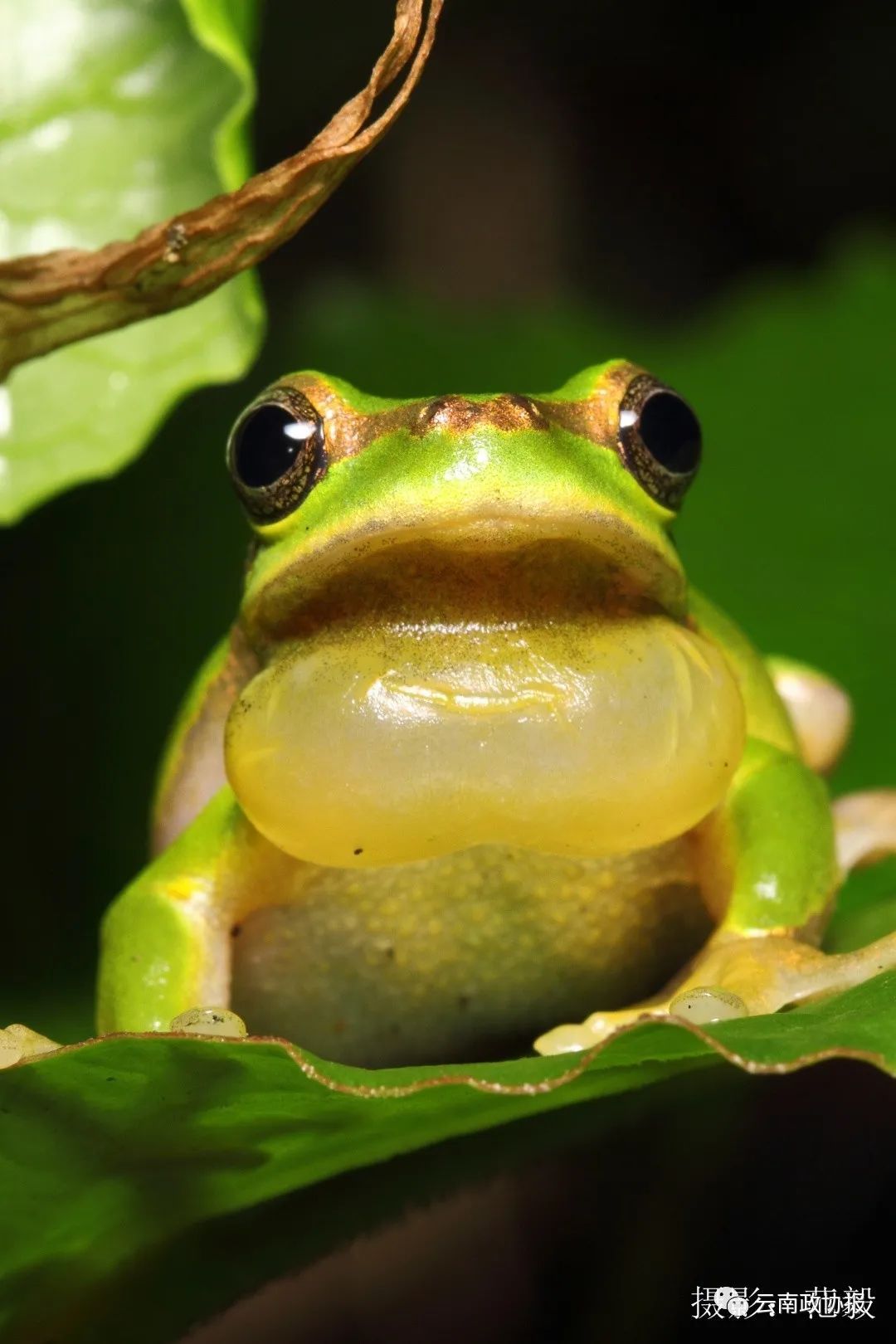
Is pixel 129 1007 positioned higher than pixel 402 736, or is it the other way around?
pixel 402 736

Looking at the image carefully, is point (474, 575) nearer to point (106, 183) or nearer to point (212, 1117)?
point (212, 1117)

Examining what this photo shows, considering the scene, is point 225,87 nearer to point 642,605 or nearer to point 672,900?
point 642,605

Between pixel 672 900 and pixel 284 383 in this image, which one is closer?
pixel 284 383

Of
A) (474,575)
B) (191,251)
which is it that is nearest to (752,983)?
(474,575)

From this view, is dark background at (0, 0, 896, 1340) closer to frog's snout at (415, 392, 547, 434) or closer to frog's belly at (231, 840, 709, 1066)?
frog's belly at (231, 840, 709, 1066)

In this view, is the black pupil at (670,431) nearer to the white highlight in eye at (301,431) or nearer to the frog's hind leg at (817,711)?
the white highlight in eye at (301,431)

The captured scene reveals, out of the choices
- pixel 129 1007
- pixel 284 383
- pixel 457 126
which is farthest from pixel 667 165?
pixel 129 1007

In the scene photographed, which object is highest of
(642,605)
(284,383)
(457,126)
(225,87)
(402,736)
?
(457,126)
